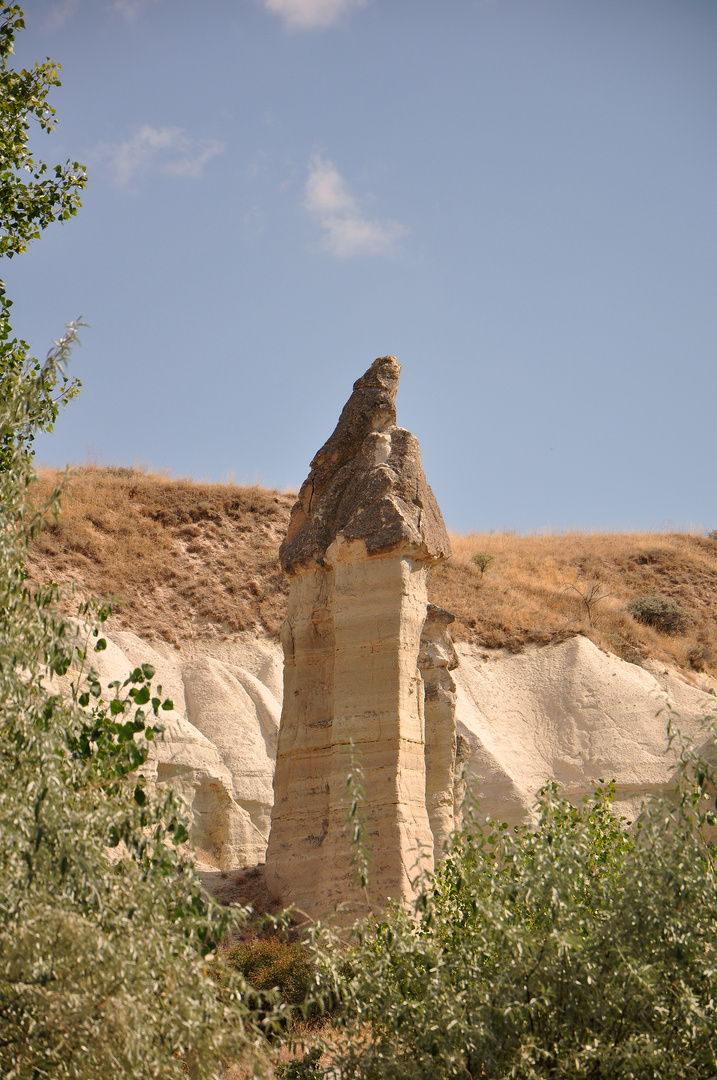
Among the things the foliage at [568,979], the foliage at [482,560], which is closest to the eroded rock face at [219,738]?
the foliage at [482,560]

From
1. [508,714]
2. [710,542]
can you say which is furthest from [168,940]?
[710,542]

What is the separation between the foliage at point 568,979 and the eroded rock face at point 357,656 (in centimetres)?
568

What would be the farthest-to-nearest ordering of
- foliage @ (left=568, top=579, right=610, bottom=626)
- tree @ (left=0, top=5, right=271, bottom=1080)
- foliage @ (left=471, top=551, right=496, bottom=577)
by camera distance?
foliage @ (left=471, top=551, right=496, bottom=577)
foliage @ (left=568, top=579, right=610, bottom=626)
tree @ (left=0, top=5, right=271, bottom=1080)

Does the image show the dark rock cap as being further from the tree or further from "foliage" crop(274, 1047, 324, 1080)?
the tree

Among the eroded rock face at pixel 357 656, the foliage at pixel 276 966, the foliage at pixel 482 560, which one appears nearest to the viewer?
the foliage at pixel 276 966

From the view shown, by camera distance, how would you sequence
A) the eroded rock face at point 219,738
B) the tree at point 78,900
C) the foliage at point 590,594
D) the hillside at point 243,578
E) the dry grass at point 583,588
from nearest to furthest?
the tree at point 78,900 < the eroded rock face at point 219,738 < the hillside at point 243,578 < the dry grass at point 583,588 < the foliage at point 590,594

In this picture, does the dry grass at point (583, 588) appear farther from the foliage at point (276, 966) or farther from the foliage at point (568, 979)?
the foliage at point (568, 979)

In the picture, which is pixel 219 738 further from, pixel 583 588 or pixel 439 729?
pixel 583 588

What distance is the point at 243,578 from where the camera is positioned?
1296 inches

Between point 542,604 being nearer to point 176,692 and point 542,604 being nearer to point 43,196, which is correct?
point 176,692

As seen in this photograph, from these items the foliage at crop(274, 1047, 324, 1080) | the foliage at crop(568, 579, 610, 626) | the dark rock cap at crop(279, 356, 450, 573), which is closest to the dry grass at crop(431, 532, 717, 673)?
the foliage at crop(568, 579, 610, 626)

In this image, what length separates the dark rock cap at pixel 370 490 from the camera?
1491 centimetres

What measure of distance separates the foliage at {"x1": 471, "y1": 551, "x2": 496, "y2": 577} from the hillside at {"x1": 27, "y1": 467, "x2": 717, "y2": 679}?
170 mm

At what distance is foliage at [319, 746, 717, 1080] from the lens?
6070 mm
